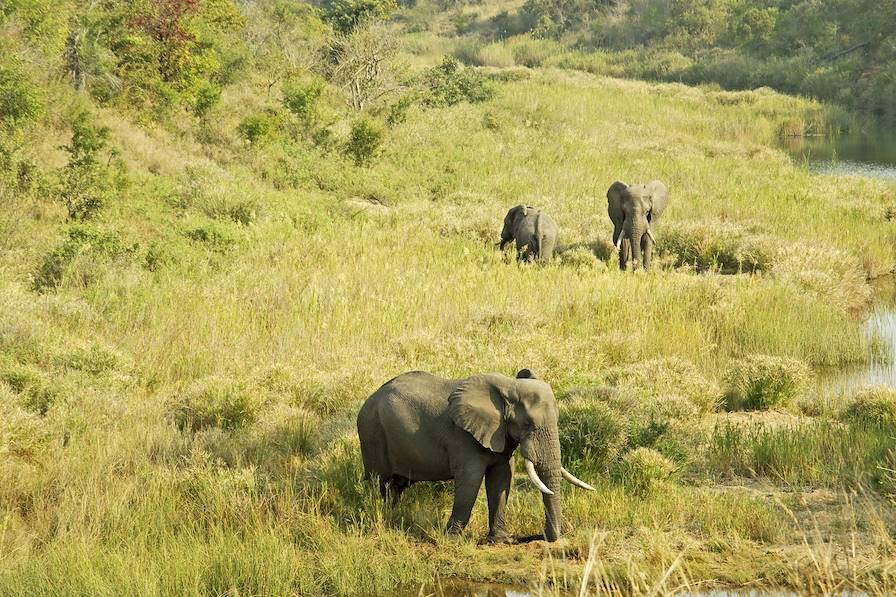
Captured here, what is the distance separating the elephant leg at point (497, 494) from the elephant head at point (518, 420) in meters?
0.29

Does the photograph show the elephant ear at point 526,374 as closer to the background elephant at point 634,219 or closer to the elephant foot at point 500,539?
the elephant foot at point 500,539

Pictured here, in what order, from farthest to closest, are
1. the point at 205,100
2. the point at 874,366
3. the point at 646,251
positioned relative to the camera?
1. the point at 205,100
2. the point at 646,251
3. the point at 874,366

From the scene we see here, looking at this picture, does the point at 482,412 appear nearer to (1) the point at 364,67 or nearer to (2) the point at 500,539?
(2) the point at 500,539

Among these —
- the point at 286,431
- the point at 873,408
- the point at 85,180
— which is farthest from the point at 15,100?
the point at 873,408

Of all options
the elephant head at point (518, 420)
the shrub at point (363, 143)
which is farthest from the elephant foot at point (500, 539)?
the shrub at point (363, 143)

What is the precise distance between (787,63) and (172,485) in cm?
5170

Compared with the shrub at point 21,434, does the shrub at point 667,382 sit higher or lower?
lower

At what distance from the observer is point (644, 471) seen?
26.2ft

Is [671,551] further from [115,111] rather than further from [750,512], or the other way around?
[115,111]

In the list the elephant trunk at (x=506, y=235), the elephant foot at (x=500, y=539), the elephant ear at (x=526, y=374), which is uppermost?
the elephant ear at (x=526, y=374)

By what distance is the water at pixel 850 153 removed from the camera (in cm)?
2924

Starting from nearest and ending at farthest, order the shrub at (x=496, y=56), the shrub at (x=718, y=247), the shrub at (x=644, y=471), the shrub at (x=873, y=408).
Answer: the shrub at (x=644, y=471), the shrub at (x=873, y=408), the shrub at (x=718, y=247), the shrub at (x=496, y=56)

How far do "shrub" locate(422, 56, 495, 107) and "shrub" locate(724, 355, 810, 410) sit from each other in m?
25.2

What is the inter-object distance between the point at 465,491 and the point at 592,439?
191 cm
